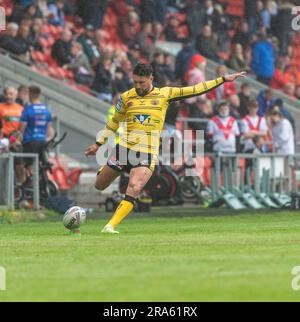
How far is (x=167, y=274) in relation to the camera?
1191cm

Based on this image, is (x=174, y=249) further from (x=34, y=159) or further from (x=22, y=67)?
(x=22, y=67)

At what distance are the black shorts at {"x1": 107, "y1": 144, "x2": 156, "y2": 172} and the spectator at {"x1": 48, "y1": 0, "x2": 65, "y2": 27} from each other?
14.0 metres

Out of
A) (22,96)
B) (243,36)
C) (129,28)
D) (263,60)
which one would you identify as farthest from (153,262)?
(243,36)

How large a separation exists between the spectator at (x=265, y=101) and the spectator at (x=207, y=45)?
419 centimetres

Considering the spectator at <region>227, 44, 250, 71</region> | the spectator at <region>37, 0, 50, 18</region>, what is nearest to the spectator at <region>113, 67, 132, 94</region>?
the spectator at <region>37, 0, 50, 18</region>

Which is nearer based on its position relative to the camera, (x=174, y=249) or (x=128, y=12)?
(x=174, y=249)

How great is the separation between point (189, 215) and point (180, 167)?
13.9 feet

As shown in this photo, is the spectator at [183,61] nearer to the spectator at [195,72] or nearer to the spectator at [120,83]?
the spectator at [195,72]

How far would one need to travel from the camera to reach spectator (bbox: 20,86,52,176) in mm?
25703

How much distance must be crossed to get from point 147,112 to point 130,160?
2.49 feet

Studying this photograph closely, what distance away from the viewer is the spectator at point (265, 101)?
32.7 metres

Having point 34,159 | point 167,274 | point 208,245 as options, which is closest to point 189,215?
point 34,159

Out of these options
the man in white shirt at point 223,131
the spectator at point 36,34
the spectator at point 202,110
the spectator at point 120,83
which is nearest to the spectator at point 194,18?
the spectator at point 202,110
